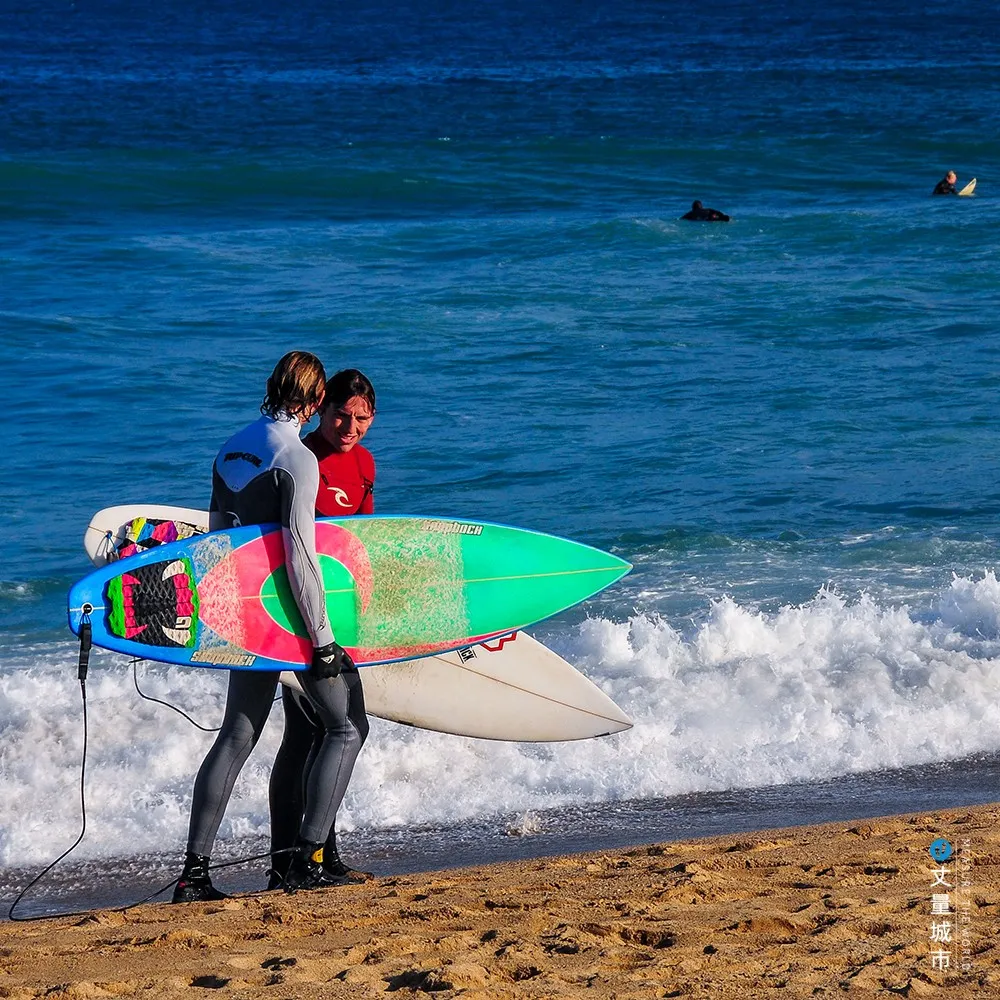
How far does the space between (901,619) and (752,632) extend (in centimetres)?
76

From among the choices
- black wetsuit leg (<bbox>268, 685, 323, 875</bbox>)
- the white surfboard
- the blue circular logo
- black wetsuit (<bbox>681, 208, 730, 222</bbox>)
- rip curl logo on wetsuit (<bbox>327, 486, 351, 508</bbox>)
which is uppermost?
black wetsuit (<bbox>681, 208, 730, 222</bbox>)

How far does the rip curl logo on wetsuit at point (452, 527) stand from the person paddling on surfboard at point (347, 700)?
1.11ft

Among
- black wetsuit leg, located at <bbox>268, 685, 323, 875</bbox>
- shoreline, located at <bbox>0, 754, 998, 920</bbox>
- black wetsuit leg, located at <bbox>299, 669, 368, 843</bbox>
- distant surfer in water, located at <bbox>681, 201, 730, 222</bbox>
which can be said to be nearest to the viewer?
black wetsuit leg, located at <bbox>299, 669, 368, 843</bbox>

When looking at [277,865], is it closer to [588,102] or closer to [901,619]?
[901,619]

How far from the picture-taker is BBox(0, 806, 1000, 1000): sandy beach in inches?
117

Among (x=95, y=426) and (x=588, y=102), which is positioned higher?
(x=588, y=102)

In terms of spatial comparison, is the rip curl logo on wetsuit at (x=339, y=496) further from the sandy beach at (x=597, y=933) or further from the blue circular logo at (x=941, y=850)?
the blue circular logo at (x=941, y=850)

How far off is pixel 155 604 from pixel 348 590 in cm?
60

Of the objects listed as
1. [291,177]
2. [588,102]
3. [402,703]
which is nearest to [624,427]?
[402,703]

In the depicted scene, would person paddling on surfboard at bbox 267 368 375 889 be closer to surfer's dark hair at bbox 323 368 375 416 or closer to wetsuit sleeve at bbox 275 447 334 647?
surfer's dark hair at bbox 323 368 375 416

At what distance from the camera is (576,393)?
11695mm

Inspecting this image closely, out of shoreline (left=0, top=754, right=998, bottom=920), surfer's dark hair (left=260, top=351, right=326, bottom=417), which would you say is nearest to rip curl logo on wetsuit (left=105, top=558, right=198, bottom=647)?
surfer's dark hair (left=260, top=351, right=326, bottom=417)

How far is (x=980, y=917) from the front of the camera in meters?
3.27

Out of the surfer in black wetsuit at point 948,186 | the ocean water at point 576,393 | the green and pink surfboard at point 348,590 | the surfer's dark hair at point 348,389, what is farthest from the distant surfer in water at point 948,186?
the surfer's dark hair at point 348,389
